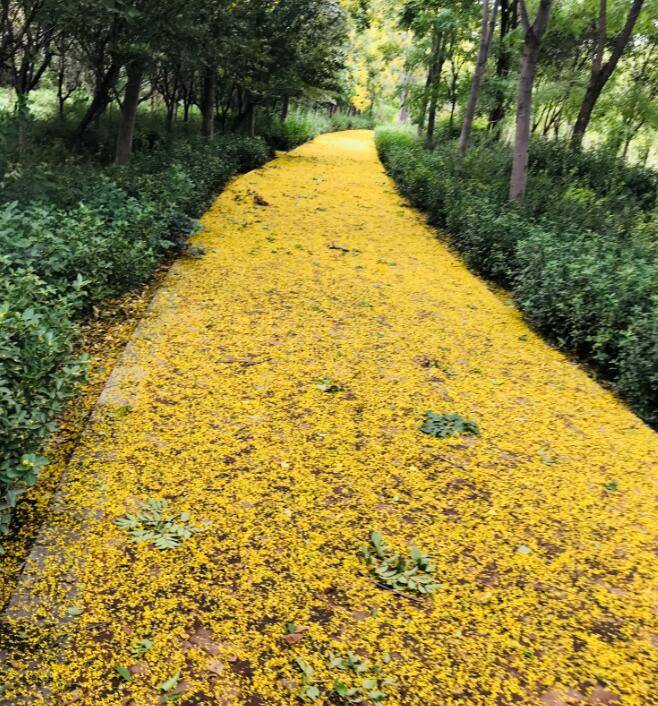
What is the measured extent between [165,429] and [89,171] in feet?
16.3

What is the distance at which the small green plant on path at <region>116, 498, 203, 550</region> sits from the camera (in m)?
2.71

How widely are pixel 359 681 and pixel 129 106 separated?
9064mm

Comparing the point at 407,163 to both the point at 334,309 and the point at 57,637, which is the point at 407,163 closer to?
the point at 334,309

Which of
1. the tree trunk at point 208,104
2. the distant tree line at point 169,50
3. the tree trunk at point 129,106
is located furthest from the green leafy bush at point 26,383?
the tree trunk at point 208,104

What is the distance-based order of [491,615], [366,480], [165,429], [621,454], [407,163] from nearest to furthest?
[491,615] < [366,480] < [165,429] < [621,454] < [407,163]

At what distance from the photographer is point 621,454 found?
3.93 m

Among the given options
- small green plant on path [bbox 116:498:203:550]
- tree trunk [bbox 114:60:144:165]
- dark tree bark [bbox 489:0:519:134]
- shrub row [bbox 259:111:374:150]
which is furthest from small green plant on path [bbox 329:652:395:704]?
Result: shrub row [bbox 259:111:374:150]

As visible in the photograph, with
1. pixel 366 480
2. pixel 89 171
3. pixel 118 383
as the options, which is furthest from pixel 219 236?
pixel 366 480

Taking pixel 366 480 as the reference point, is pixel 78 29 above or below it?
above

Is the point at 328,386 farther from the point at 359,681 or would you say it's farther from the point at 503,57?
the point at 503,57

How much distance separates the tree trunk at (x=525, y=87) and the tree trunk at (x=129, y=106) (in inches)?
222

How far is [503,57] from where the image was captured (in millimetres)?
15680

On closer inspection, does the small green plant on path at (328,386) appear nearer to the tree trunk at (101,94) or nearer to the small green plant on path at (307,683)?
the small green plant on path at (307,683)

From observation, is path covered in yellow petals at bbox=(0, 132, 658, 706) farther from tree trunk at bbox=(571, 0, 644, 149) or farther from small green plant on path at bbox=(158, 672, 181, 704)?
tree trunk at bbox=(571, 0, 644, 149)
